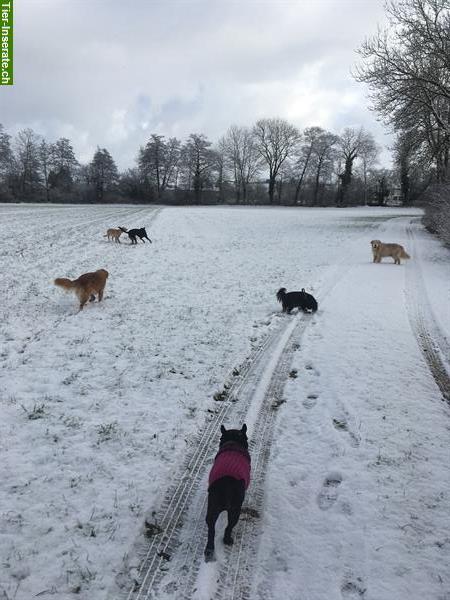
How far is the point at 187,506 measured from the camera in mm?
3572

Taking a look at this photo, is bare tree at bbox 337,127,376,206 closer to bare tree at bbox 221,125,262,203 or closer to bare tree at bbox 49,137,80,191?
bare tree at bbox 221,125,262,203

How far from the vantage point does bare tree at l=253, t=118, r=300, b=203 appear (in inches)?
2707

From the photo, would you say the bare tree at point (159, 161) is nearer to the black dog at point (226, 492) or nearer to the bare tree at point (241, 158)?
the bare tree at point (241, 158)

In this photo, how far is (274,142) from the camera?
7012 centimetres

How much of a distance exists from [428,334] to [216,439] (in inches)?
220

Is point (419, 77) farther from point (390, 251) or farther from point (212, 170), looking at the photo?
point (212, 170)

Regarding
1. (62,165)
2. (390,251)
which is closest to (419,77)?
(390,251)

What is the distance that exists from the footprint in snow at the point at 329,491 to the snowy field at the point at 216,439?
2 cm

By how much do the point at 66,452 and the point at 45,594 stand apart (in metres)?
1.57

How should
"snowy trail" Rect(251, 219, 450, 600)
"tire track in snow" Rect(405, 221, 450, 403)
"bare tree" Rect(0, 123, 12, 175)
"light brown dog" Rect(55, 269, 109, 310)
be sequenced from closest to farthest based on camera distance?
"snowy trail" Rect(251, 219, 450, 600)
"tire track in snow" Rect(405, 221, 450, 403)
"light brown dog" Rect(55, 269, 109, 310)
"bare tree" Rect(0, 123, 12, 175)

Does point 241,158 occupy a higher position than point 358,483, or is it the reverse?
point 241,158

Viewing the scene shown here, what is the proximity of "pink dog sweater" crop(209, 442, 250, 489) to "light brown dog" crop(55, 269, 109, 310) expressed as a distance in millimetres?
6217

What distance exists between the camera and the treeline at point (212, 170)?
6750 centimetres

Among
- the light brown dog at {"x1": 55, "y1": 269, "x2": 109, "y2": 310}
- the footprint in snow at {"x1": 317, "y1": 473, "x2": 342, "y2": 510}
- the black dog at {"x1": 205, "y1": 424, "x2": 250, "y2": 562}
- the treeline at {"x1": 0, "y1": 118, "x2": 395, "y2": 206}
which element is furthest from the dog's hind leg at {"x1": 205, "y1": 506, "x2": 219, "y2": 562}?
the treeline at {"x1": 0, "y1": 118, "x2": 395, "y2": 206}
